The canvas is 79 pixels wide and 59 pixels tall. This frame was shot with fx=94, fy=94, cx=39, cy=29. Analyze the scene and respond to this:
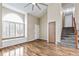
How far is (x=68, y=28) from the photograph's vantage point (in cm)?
271

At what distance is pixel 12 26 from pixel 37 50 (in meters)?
0.86

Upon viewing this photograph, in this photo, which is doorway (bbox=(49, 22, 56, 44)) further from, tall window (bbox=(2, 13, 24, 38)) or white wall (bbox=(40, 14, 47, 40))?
tall window (bbox=(2, 13, 24, 38))

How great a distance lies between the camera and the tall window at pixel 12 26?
218 cm

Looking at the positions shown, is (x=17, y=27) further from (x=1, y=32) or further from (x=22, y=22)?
(x=1, y=32)

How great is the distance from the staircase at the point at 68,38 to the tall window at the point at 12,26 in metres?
1.11

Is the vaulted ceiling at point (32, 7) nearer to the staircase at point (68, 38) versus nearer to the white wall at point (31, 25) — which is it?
the white wall at point (31, 25)

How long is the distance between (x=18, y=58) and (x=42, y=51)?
613 mm

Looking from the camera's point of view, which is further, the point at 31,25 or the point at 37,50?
the point at 31,25

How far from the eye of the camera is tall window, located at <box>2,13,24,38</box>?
85.8 inches

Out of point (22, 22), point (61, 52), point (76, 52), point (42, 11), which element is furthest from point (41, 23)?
point (76, 52)


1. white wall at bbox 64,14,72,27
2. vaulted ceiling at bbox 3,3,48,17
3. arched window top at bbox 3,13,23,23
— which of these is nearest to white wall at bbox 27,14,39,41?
vaulted ceiling at bbox 3,3,48,17

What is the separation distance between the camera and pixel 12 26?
7.42ft

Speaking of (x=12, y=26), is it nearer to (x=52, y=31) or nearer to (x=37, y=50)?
(x=37, y=50)

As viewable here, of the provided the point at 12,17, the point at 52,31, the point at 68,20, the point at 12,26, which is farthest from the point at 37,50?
the point at 68,20
